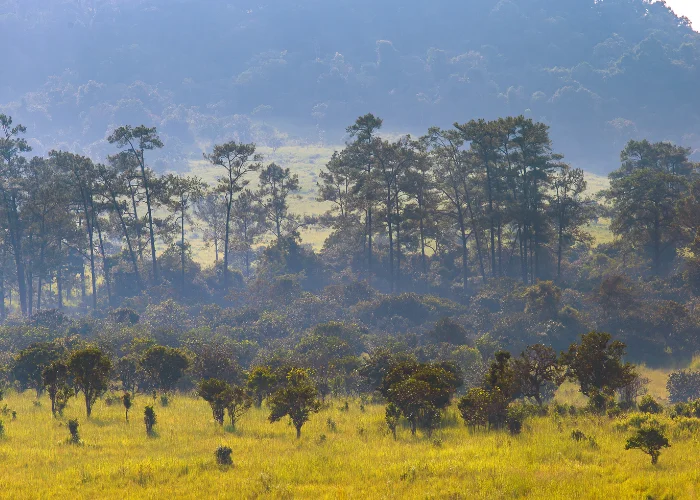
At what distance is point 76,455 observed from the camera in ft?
68.1

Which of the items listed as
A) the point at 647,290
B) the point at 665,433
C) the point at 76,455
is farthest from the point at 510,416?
the point at 647,290

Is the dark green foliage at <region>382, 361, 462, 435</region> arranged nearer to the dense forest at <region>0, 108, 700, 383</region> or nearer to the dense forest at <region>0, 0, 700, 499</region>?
the dense forest at <region>0, 0, 700, 499</region>

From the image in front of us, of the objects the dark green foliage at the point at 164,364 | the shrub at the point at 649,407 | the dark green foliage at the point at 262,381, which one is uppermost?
the dark green foliage at the point at 164,364

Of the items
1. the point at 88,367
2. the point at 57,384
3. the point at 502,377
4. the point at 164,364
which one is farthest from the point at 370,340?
the point at 88,367

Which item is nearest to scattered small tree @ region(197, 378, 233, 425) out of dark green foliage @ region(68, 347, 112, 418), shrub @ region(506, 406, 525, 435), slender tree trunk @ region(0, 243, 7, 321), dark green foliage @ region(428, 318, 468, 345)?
dark green foliage @ region(68, 347, 112, 418)

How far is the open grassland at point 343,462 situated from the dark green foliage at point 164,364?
6.73 m

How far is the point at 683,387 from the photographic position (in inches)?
1496

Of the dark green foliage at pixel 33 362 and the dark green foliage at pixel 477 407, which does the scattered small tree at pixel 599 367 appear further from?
the dark green foliage at pixel 33 362

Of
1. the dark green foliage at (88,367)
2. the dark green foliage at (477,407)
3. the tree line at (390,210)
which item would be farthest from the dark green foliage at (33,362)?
the tree line at (390,210)

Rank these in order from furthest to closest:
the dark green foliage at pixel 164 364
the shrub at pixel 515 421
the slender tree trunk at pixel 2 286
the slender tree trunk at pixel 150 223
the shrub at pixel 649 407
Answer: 1. the slender tree trunk at pixel 2 286
2. the slender tree trunk at pixel 150 223
3. the dark green foliage at pixel 164 364
4. the shrub at pixel 649 407
5. the shrub at pixel 515 421

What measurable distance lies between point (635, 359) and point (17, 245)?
62142 mm

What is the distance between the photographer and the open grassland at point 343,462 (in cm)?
1684

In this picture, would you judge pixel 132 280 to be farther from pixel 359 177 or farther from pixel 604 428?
pixel 604 428

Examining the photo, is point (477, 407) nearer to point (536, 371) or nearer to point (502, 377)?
point (502, 377)
